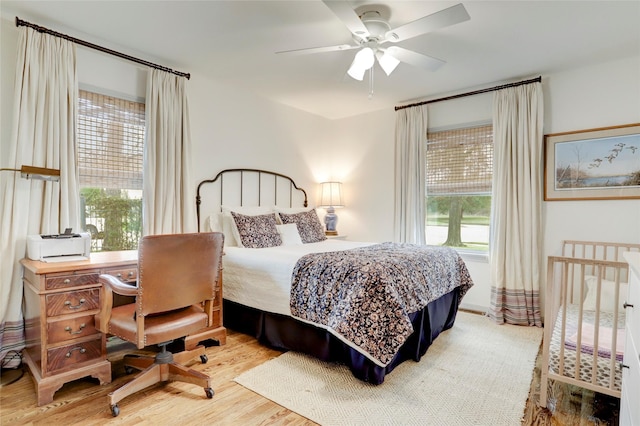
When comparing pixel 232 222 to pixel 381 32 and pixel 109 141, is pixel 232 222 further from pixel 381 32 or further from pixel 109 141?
pixel 381 32

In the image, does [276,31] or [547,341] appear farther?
[276,31]

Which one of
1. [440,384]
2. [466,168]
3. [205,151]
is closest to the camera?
[440,384]

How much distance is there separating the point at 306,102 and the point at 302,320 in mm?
2994

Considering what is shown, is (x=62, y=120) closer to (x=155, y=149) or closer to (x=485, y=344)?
(x=155, y=149)

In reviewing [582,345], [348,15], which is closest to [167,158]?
[348,15]

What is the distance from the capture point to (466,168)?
13.3 feet

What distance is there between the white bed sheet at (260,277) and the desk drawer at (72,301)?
3.50 ft

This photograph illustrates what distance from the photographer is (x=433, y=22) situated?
2045 millimetres

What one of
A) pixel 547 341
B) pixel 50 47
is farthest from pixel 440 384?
pixel 50 47

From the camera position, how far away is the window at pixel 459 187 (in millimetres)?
3951

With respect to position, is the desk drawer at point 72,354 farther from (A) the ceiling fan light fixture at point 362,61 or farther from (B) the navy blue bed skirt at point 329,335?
(A) the ceiling fan light fixture at point 362,61

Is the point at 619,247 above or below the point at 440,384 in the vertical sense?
above

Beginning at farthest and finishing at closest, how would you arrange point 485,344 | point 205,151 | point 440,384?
point 205,151 < point 485,344 < point 440,384

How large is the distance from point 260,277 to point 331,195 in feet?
7.79
